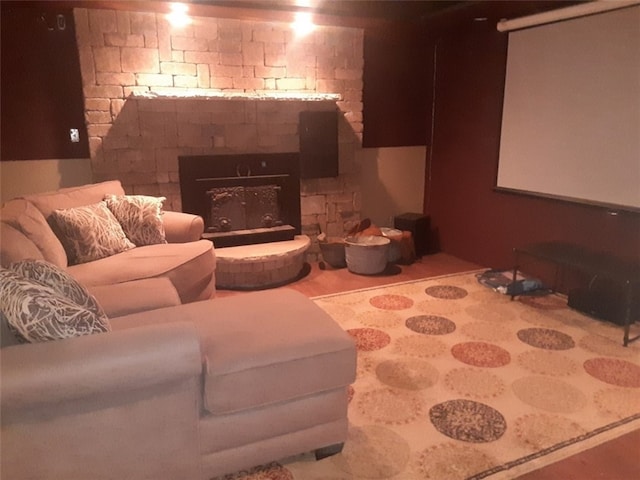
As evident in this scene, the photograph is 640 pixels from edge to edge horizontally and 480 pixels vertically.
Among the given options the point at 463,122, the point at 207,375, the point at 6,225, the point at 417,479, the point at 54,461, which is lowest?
the point at 417,479

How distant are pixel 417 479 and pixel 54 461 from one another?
131cm

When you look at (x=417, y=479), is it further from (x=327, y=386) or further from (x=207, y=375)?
(x=207, y=375)

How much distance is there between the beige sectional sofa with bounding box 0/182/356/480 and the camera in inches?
60.4

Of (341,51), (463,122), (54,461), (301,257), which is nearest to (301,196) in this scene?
(301,257)

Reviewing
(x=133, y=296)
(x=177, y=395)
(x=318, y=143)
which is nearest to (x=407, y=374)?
(x=177, y=395)

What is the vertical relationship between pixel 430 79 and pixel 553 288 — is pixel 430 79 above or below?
above

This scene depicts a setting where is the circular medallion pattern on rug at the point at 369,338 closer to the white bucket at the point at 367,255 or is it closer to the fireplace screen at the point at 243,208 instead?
the white bucket at the point at 367,255

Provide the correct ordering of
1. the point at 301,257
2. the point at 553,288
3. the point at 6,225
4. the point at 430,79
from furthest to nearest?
the point at 430,79 < the point at 301,257 < the point at 553,288 < the point at 6,225

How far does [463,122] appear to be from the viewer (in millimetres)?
4828

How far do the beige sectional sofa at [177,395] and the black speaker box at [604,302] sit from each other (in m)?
2.21

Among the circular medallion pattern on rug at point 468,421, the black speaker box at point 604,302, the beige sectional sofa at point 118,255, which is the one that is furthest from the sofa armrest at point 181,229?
the black speaker box at point 604,302

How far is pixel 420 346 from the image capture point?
3025 mm

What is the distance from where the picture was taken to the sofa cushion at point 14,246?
7.91ft

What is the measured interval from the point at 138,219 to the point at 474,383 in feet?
8.07
